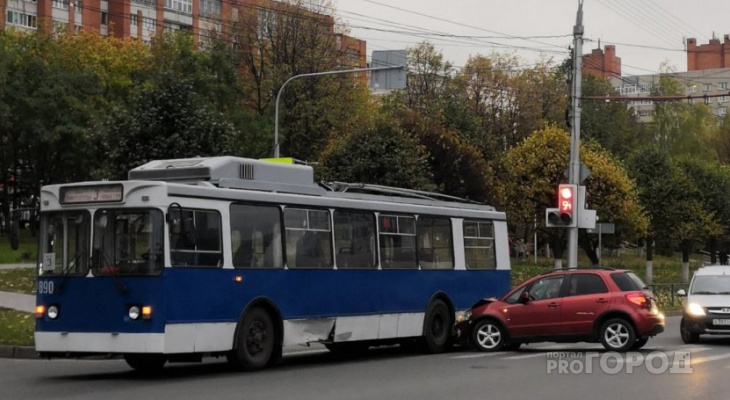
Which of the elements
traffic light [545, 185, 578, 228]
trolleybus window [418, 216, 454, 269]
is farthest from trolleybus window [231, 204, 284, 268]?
traffic light [545, 185, 578, 228]

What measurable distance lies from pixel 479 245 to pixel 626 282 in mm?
3616

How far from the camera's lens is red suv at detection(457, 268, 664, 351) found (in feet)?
68.8

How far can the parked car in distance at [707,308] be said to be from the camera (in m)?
23.6

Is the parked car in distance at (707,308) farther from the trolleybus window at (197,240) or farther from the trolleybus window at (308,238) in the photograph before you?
the trolleybus window at (197,240)

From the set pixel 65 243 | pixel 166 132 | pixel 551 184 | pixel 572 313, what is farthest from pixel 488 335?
pixel 551 184

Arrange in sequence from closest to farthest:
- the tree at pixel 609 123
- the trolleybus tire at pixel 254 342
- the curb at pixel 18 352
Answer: the trolleybus tire at pixel 254 342, the curb at pixel 18 352, the tree at pixel 609 123

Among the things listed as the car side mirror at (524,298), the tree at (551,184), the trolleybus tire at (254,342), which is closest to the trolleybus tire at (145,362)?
the trolleybus tire at (254,342)

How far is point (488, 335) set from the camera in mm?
22047

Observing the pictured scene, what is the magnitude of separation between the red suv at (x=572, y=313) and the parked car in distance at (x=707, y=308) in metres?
2.66

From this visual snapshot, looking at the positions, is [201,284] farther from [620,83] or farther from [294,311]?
[620,83]

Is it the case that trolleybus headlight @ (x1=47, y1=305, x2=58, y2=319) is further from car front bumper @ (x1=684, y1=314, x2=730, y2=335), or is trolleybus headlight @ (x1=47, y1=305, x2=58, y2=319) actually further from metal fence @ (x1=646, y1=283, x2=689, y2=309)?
metal fence @ (x1=646, y1=283, x2=689, y2=309)

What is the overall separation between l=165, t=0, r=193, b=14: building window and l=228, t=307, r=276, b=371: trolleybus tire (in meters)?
81.4

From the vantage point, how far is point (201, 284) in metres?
16.1

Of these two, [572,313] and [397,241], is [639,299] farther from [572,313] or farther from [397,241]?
[397,241]
